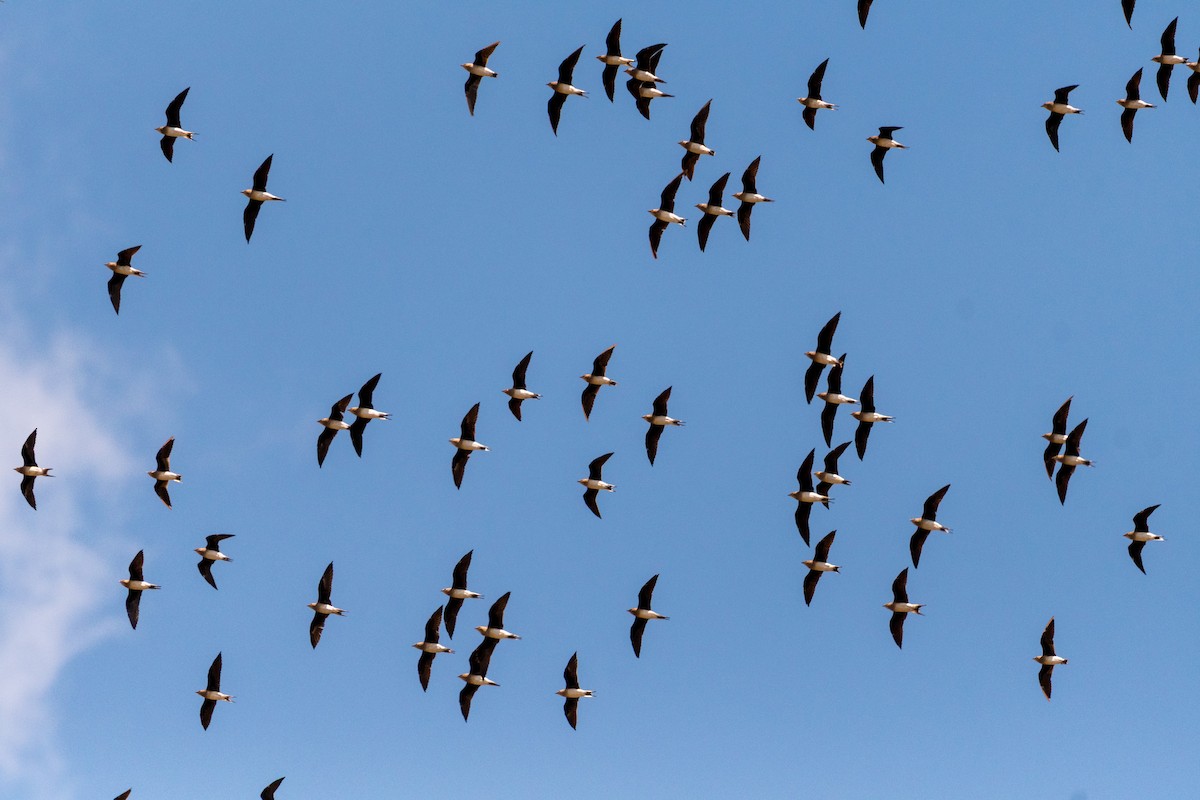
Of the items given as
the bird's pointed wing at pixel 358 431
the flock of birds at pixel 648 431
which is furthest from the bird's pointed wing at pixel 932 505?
the bird's pointed wing at pixel 358 431

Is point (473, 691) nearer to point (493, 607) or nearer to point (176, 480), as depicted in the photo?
point (493, 607)

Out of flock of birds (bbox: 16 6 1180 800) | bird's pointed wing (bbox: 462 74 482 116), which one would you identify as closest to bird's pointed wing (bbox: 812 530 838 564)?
flock of birds (bbox: 16 6 1180 800)

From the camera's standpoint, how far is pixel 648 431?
2825 inches

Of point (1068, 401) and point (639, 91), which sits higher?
point (639, 91)

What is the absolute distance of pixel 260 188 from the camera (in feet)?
234

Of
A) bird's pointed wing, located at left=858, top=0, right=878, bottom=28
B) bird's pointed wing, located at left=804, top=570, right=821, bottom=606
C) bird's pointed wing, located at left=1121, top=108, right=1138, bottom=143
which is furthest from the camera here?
bird's pointed wing, located at left=804, top=570, right=821, bottom=606

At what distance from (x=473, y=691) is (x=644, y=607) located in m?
7.17

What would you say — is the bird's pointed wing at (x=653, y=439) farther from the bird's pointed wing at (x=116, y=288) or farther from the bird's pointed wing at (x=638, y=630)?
→ the bird's pointed wing at (x=116, y=288)

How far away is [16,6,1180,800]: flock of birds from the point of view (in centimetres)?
6969

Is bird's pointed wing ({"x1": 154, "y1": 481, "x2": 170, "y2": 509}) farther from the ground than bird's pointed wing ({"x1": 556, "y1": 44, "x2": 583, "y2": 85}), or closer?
closer

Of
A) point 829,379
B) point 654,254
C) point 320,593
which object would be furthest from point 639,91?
point 320,593

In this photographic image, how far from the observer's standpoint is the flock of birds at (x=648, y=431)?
229 feet

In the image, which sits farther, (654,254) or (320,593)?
(320,593)

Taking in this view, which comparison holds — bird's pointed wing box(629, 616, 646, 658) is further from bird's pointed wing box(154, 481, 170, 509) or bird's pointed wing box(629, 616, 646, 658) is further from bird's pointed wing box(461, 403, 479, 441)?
bird's pointed wing box(154, 481, 170, 509)
